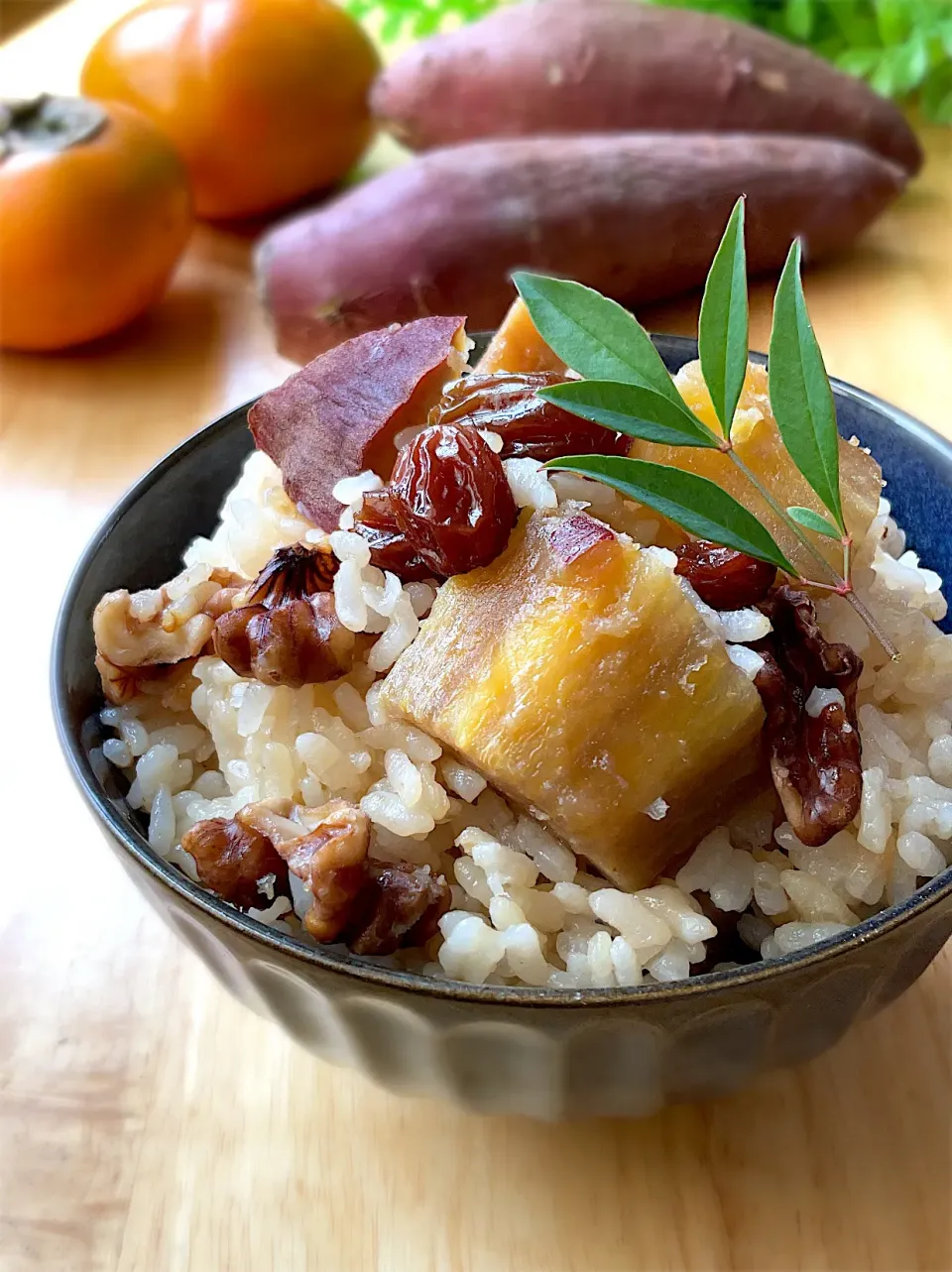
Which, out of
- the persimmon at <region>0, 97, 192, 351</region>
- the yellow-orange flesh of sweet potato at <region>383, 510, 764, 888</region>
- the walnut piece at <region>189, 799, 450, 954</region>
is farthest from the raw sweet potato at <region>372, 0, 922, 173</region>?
the walnut piece at <region>189, 799, 450, 954</region>

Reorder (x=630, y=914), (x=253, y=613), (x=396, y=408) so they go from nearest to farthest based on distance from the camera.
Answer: (x=630, y=914)
(x=253, y=613)
(x=396, y=408)

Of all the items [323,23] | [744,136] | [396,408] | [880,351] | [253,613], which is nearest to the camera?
[253,613]

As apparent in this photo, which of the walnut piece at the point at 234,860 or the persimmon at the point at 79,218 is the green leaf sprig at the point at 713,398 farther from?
the persimmon at the point at 79,218

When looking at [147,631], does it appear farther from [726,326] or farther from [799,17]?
[799,17]

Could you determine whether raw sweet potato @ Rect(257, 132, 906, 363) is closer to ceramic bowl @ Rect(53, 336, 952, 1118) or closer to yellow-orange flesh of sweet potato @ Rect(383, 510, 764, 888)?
ceramic bowl @ Rect(53, 336, 952, 1118)

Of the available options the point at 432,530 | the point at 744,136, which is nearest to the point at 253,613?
the point at 432,530

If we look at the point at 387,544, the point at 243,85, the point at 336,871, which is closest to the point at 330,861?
the point at 336,871

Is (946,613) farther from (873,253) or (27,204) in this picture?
(27,204)

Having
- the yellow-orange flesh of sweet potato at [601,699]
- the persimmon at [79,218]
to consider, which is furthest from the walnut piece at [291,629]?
the persimmon at [79,218]

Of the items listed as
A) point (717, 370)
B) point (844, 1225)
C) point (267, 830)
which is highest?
point (717, 370)
